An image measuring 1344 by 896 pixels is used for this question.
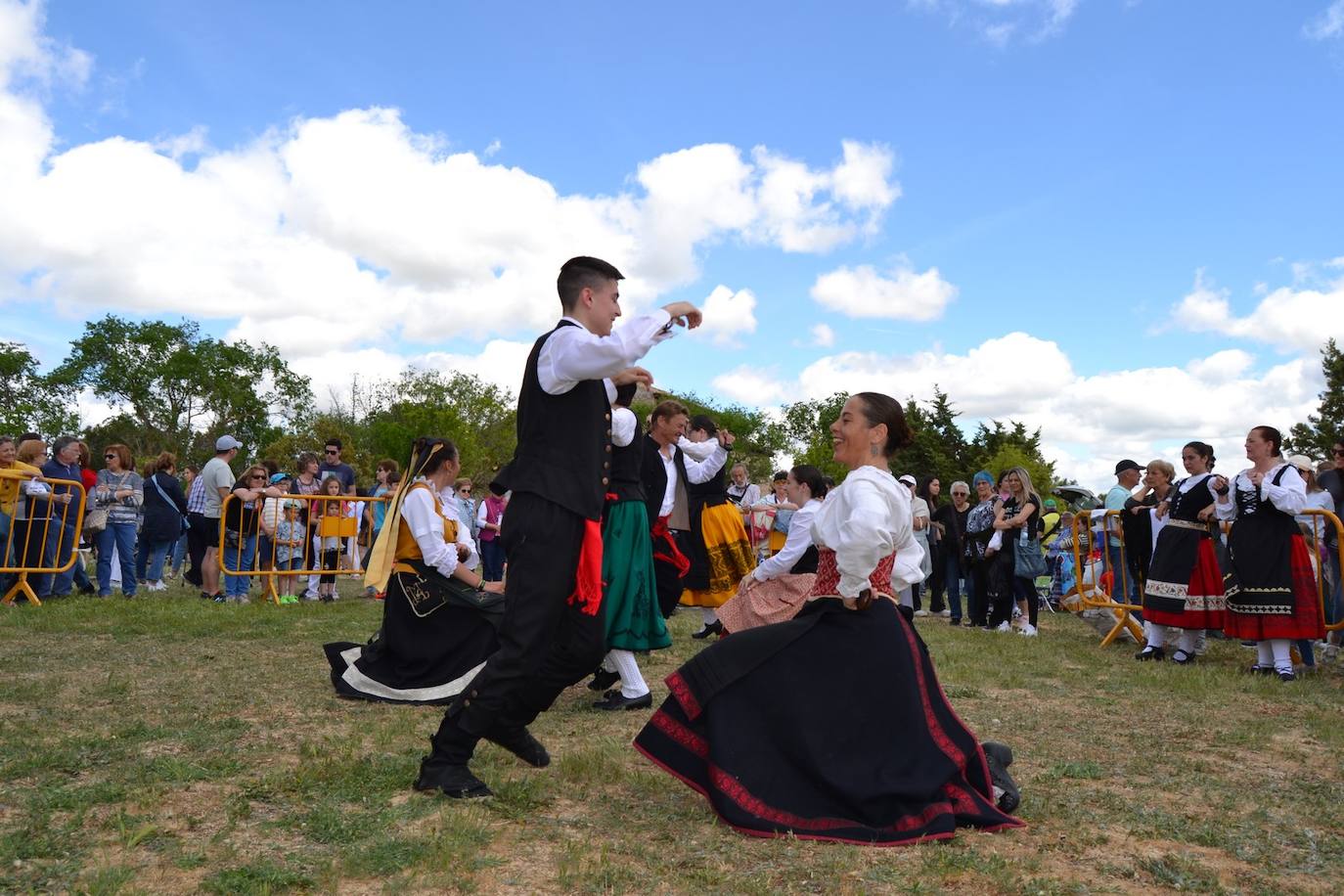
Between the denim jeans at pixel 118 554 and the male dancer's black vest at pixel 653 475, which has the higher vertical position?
the male dancer's black vest at pixel 653 475

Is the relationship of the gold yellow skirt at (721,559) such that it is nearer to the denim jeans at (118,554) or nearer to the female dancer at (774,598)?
the female dancer at (774,598)

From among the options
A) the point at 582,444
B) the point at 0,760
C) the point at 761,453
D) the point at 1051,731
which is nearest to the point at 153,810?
the point at 0,760

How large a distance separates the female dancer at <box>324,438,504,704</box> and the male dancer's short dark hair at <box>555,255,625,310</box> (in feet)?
7.65

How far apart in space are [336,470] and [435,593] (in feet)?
26.4

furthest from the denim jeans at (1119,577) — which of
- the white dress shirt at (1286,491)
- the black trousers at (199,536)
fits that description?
the black trousers at (199,536)

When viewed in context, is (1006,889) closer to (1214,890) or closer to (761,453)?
(1214,890)

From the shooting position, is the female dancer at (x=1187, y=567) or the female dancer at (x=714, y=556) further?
the female dancer at (x=714, y=556)

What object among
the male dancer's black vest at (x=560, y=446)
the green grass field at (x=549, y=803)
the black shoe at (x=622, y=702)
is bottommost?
the green grass field at (x=549, y=803)

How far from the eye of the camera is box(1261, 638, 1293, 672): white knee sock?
764 centimetres

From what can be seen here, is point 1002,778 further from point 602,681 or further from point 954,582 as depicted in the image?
point 954,582

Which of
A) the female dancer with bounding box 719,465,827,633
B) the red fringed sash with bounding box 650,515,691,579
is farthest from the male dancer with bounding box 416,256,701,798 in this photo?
the red fringed sash with bounding box 650,515,691,579

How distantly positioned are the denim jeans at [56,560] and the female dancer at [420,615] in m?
6.32

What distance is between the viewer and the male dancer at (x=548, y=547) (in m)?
3.69

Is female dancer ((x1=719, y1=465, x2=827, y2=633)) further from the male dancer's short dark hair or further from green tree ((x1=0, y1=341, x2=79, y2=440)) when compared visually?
green tree ((x1=0, y1=341, x2=79, y2=440))
